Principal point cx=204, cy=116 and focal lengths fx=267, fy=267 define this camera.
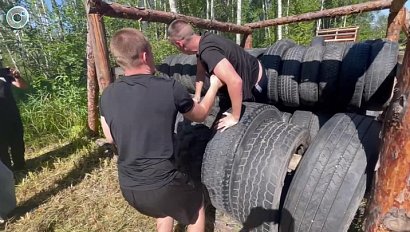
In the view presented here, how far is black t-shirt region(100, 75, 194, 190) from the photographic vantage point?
1.83 m

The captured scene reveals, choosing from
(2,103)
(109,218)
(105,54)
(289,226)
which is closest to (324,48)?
(289,226)

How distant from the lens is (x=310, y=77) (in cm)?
326

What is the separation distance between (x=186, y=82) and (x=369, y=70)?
121 inches

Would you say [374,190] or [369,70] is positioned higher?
[369,70]

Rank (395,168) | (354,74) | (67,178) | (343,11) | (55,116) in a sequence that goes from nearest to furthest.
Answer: (395,168), (354,74), (67,178), (343,11), (55,116)

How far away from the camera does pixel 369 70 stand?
116 inches

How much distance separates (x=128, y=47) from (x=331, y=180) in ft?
5.39

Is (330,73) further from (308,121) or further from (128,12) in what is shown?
(128,12)

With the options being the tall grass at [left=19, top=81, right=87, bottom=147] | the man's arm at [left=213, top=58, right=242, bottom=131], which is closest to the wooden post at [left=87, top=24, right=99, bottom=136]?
the tall grass at [left=19, top=81, right=87, bottom=147]

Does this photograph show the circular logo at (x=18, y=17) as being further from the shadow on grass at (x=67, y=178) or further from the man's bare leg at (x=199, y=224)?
the man's bare leg at (x=199, y=224)

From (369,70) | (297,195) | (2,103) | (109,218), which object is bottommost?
(109,218)

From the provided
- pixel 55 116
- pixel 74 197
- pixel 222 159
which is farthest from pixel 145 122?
pixel 55 116

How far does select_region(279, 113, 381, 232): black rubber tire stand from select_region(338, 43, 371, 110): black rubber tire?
115cm

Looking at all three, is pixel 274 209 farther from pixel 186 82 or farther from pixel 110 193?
pixel 186 82
